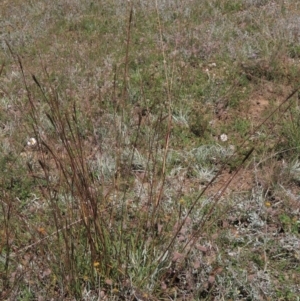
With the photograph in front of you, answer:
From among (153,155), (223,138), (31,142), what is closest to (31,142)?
(31,142)

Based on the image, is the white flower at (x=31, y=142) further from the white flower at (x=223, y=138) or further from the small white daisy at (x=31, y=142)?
the white flower at (x=223, y=138)

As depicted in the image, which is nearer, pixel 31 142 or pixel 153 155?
pixel 153 155

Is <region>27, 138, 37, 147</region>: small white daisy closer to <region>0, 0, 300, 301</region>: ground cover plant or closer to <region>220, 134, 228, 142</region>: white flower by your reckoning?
<region>0, 0, 300, 301</region>: ground cover plant

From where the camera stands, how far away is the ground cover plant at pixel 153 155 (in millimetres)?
2859

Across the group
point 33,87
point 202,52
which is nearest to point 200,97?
point 202,52

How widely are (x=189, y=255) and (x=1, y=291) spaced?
1.20 meters

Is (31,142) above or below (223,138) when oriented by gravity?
above

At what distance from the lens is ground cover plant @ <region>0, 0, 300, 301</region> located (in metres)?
2.86

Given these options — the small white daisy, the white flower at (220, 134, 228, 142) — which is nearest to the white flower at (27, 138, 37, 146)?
the small white daisy

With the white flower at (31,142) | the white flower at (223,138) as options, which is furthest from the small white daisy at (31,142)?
the white flower at (223,138)

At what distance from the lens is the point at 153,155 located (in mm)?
4426

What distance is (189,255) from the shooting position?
310 cm

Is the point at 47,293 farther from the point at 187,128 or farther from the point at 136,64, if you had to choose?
the point at 136,64

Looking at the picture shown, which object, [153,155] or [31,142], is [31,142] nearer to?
[31,142]
